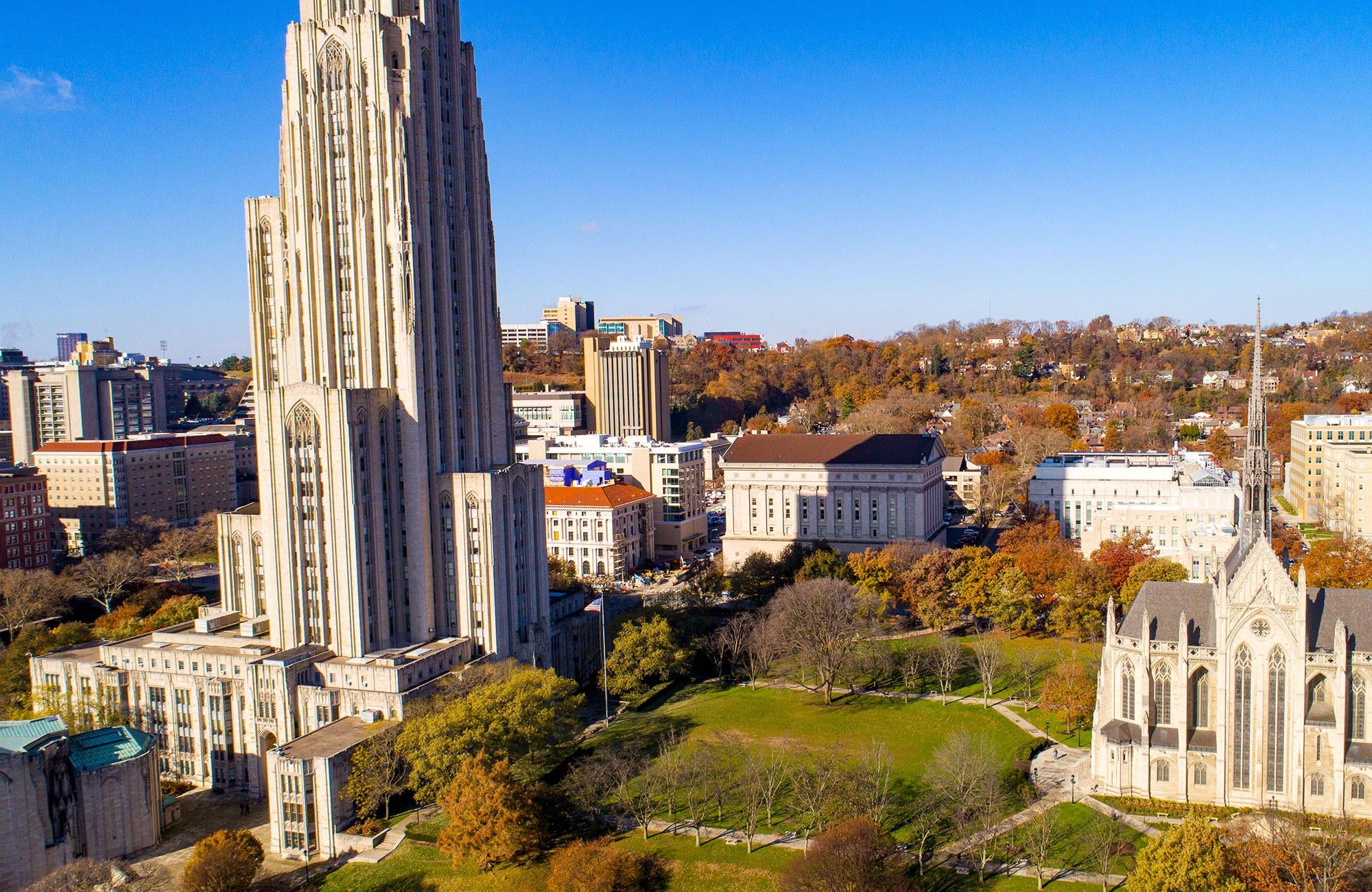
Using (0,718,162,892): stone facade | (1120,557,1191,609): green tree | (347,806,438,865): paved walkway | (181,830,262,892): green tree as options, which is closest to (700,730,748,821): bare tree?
(347,806,438,865): paved walkway

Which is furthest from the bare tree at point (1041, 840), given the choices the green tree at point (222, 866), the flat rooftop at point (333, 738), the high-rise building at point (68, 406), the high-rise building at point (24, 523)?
the high-rise building at point (68, 406)

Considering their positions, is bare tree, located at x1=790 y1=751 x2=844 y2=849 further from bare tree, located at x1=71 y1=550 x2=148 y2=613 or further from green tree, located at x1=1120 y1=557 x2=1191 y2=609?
bare tree, located at x1=71 y1=550 x2=148 y2=613

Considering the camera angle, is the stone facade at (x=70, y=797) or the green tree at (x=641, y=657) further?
the green tree at (x=641, y=657)

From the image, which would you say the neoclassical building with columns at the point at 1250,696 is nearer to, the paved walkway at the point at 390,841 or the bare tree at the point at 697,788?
the bare tree at the point at 697,788

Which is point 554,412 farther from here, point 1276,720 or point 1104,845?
point 1104,845

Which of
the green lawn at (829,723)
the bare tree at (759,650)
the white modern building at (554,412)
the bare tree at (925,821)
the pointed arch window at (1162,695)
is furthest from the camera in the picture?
the white modern building at (554,412)

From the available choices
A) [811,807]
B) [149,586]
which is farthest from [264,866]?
[149,586]

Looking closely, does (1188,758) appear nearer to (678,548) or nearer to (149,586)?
(678,548)
